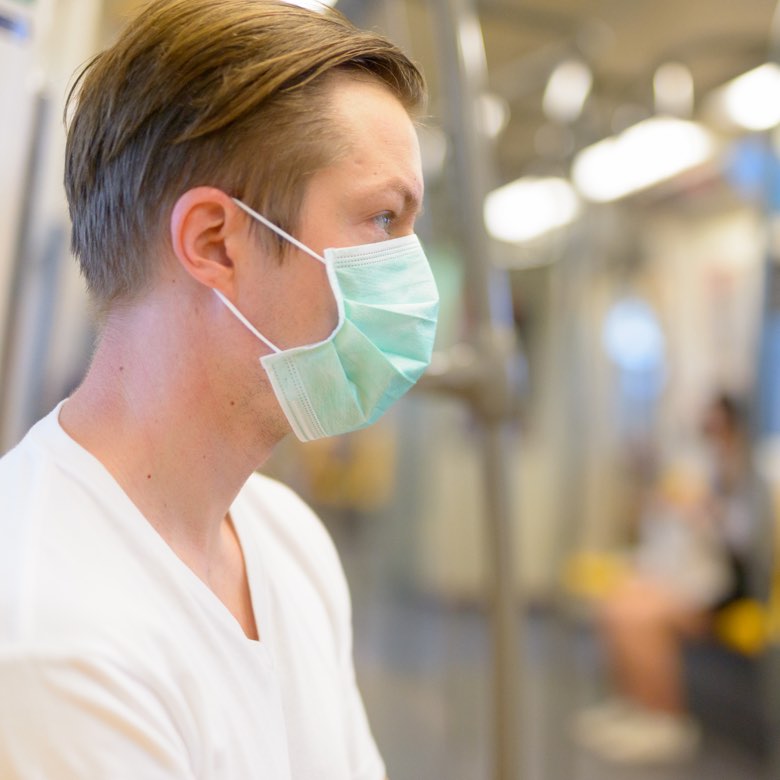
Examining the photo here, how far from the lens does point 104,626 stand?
730 millimetres

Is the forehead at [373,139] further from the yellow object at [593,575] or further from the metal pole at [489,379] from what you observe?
the yellow object at [593,575]

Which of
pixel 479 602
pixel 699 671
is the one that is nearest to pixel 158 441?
pixel 699 671

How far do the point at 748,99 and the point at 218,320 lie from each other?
154 inches

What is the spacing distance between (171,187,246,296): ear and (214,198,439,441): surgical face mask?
0.05ft

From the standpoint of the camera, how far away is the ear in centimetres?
85

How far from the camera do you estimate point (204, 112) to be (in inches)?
32.5

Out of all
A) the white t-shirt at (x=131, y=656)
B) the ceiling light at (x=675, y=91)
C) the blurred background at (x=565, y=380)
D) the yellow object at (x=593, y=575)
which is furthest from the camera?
the yellow object at (x=593, y=575)

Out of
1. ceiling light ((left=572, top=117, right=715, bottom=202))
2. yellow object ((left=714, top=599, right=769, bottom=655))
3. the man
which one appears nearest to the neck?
the man

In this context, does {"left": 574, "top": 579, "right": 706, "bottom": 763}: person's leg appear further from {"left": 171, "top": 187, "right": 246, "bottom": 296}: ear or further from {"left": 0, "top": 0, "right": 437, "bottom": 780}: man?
{"left": 171, "top": 187, "right": 246, "bottom": 296}: ear

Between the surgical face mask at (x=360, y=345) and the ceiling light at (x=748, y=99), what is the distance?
135 inches

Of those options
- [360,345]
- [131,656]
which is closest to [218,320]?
[360,345]

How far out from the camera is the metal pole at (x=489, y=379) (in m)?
1.50

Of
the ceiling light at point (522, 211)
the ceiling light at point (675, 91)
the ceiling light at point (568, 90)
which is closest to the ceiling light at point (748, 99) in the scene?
the ceiling light at point (675, 91)

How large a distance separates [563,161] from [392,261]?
9.82 ft
